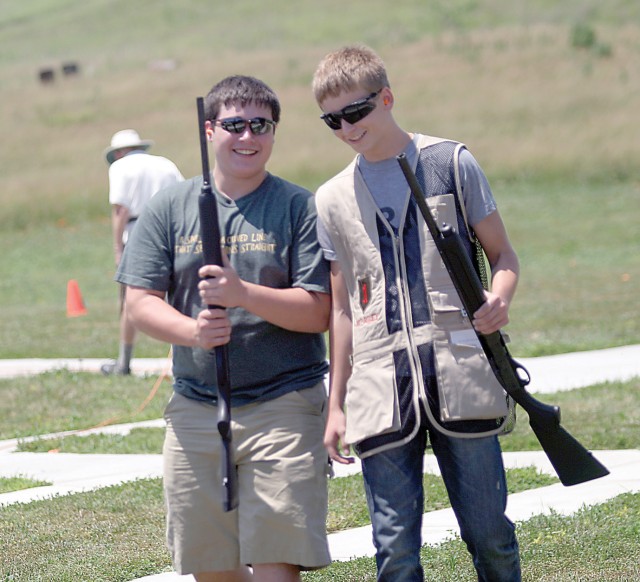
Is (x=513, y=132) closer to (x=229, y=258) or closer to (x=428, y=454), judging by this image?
(x=428, y=454)

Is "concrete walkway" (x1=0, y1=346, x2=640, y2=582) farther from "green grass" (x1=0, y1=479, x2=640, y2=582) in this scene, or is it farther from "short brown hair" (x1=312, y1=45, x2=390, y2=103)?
"short brown hair" (x1=312, y1=45, x2=390, y2=103)

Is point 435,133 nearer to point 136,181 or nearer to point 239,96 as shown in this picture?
point 136,181

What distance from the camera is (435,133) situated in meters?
33.0

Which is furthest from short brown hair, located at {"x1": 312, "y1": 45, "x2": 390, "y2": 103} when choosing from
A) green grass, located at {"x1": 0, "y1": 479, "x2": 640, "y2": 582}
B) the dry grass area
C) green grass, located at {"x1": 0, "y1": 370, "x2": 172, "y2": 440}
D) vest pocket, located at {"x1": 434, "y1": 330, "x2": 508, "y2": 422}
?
the dry grass area

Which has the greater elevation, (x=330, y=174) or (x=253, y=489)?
(x=253, y=489)

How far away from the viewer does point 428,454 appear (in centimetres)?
759

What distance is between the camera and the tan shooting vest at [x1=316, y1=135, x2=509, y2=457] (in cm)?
391

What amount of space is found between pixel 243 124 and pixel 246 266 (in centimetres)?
46

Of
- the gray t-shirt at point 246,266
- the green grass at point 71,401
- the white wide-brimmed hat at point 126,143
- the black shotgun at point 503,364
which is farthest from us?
the white wide-brimmed hat at point 126,143

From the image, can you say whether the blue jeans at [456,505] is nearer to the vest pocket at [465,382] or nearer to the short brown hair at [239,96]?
the vest pocket at [465,382]

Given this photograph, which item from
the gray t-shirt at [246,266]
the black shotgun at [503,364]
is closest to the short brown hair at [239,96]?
the gray t-shirt at [246,266]

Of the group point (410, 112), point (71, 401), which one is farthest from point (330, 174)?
point (71, 401)

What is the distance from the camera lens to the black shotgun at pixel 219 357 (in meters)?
3.90

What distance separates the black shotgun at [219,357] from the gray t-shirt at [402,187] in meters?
0.41
